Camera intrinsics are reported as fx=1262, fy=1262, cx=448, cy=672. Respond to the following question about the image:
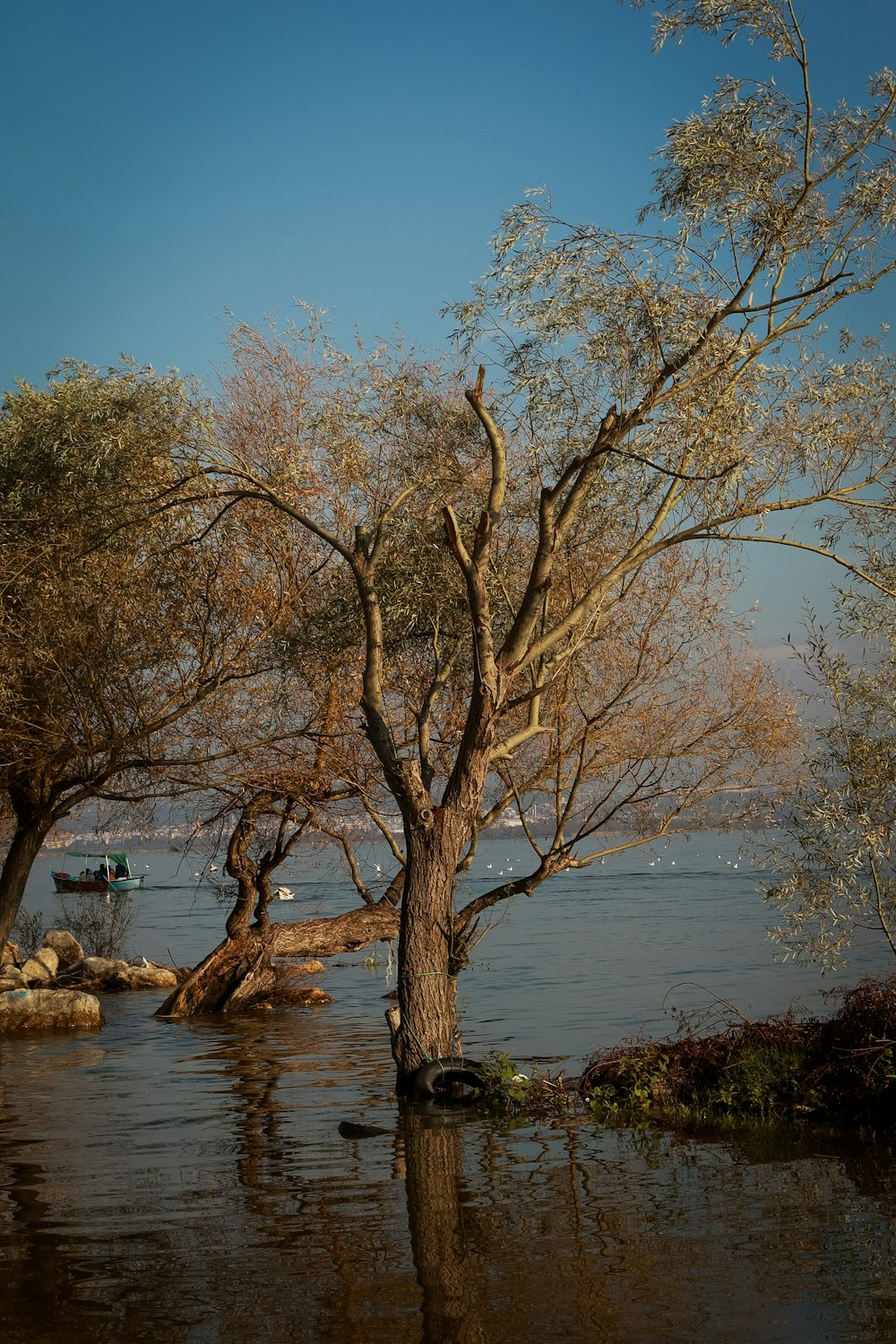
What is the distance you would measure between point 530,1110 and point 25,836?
1268 cm

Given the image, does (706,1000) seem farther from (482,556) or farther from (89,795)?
(482,556)

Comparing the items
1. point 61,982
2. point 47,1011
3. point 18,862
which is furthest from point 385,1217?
point 61,982

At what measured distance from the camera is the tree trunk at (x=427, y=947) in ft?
45.7

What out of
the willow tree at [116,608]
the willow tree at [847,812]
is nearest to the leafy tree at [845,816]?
the willow tree at [847,812]

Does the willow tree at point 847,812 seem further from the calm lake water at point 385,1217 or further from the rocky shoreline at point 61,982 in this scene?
the rocky shoreline at point 61,982

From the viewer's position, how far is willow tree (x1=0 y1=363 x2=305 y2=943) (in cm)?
1805

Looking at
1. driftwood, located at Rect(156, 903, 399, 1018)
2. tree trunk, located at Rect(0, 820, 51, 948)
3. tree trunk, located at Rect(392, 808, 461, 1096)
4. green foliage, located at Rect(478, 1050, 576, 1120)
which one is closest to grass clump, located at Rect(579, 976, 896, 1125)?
green foliage, located at Rect(478, 1050, 576, 1120)

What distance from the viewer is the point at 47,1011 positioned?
2486 cm

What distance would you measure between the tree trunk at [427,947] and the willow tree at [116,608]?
242 inches

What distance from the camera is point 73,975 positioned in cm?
3131

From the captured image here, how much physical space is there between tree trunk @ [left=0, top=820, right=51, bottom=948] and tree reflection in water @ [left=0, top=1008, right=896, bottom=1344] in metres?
8.00

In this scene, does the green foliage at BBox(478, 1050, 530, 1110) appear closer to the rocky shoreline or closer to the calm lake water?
the calm lake water

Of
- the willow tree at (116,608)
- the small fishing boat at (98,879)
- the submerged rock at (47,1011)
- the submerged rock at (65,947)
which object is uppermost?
the willow tree at (116,608)

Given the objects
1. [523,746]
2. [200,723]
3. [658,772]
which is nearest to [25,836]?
[200,723]
